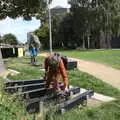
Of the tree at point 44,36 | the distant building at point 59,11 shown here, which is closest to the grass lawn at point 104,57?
the tree at point 44,36

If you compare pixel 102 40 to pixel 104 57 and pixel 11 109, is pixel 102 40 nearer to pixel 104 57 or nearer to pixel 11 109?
pixel 104 57

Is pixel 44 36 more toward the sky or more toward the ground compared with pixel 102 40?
more toward the sky

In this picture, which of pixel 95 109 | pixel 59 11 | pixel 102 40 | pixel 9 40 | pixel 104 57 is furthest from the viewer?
pixel 59 11

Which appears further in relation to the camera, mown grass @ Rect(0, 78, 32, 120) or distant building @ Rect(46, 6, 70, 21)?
distant building @ Rect(46, 6, 70, 21)

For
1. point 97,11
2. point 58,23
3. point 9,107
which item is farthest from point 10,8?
point 58,23

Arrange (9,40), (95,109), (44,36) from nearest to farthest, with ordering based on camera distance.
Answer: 1. (95,109)
2. (44,36)
3. (9,40)

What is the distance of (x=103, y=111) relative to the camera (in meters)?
10.4

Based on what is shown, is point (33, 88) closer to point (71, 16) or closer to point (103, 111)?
point (103, 111)

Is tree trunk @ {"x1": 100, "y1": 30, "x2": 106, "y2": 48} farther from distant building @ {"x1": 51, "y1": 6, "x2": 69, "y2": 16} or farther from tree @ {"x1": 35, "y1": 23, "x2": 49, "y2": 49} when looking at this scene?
distant building @ {"x1": 51, "y1": 6, "x2": 69, "y2": 16}

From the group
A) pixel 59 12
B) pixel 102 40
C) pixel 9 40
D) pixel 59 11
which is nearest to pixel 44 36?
pixel 9 40

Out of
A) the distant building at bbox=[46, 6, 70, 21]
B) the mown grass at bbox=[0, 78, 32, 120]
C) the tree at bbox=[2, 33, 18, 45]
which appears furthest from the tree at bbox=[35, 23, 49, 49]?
the mown grass at bbox=[0, 78, 32, 120]

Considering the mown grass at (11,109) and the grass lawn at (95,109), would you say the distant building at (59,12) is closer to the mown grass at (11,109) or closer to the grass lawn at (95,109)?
the grass lawn at (95,109)

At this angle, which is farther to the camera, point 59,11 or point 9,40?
point 59,11

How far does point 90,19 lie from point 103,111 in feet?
171
